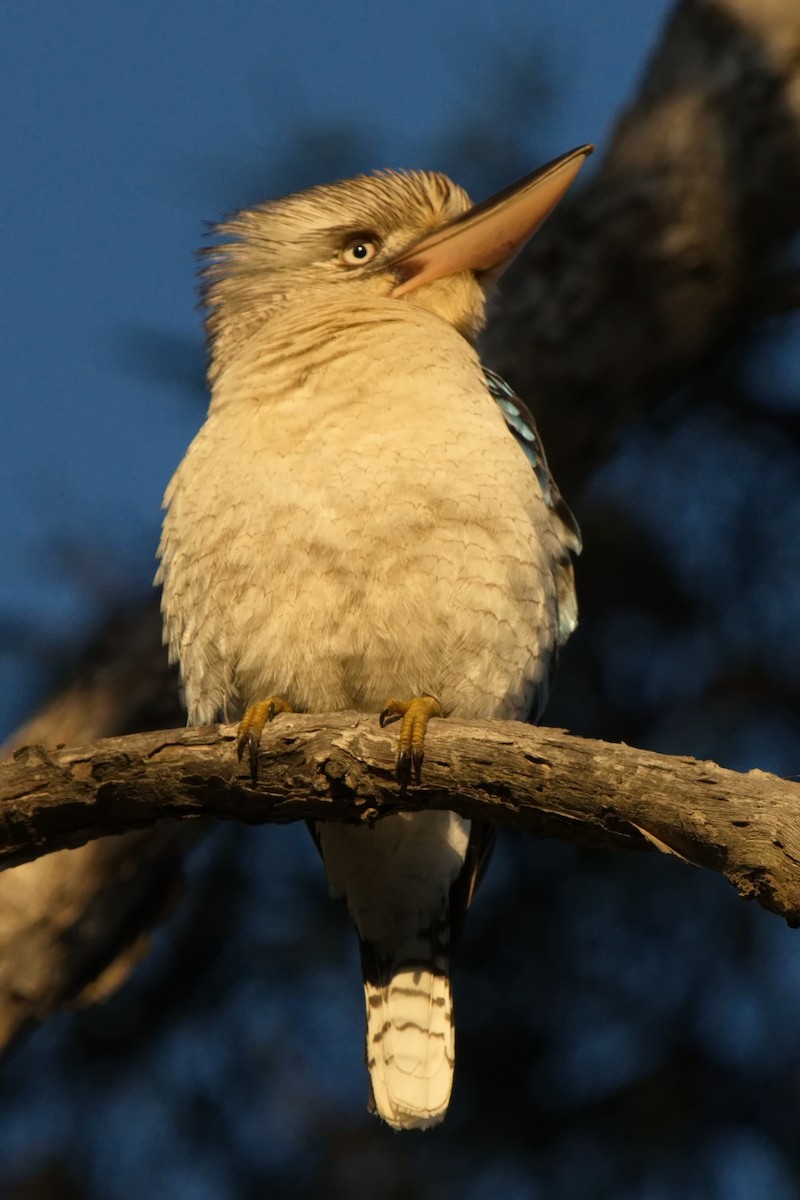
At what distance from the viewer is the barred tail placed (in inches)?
143

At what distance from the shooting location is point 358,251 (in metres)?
4.28

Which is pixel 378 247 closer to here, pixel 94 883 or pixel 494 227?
pixel 494 227

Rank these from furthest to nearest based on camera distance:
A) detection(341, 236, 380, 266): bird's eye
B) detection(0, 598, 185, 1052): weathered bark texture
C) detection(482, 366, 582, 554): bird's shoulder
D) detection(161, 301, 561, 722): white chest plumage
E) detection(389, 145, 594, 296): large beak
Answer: detection(0, 598, 185, 1052): weathered bark texture → detection(341, 236, 380, 266): bird's eye → detection(389, 145, 594, 296): large beak → detection(482, 366, 582, 554): bird's shoulder → detection(161, 301, 561, 722): white chest plumage

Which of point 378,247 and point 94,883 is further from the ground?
point 378,247

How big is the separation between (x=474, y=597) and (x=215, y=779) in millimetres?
714

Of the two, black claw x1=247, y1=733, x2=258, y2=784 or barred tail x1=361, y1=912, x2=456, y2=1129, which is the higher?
black claw x1=247, y1=733, x2=258, y2=784

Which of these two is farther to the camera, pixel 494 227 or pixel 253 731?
pixel 494 227

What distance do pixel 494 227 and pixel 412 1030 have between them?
6.87 ft

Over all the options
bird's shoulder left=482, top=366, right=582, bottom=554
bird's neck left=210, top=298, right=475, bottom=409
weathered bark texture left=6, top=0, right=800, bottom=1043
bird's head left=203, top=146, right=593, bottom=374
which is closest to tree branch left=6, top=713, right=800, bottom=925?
bird's neck left=210, top=298, right=475, bottom=409

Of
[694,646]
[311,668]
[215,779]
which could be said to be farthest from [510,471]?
[694,646]

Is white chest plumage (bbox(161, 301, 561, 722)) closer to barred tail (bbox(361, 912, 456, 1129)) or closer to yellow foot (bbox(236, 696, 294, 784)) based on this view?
yellow foot (bbox(236, 696, 294, 784))

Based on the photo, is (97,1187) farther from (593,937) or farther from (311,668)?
(311,668)

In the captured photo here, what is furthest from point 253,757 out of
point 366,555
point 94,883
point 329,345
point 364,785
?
point 94,883

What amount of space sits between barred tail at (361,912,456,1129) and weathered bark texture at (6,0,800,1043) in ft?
4.62
